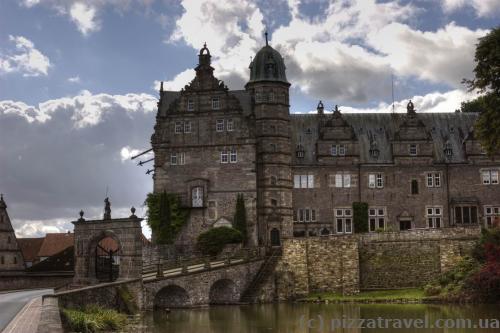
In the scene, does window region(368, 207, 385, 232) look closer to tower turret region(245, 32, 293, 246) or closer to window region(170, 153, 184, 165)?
tower turret region(245, 32, 293, 246)

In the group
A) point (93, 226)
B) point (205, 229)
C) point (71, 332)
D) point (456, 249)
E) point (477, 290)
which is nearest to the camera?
point (71, 332)

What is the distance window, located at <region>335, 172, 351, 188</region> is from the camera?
5850cm

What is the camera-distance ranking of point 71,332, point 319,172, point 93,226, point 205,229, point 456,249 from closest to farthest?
point 71,332, point 93,226, point 456,249, point 205,229, point 319,172

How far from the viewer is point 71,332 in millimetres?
21906

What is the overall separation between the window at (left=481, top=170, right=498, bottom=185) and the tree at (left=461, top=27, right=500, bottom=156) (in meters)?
19.7

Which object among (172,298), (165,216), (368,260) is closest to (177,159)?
(165,216)

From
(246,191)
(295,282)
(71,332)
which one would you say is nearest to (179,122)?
(246,191)

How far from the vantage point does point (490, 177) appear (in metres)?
58.2

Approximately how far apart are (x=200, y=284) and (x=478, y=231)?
1787 cm

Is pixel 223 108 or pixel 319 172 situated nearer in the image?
pixel 223 108

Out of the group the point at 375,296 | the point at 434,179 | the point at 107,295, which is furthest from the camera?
the point at 434,179

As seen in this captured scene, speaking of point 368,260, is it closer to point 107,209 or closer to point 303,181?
point 303,181

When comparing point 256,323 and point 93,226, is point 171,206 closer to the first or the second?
point 93,226

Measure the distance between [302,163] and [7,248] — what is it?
23.4 metres
